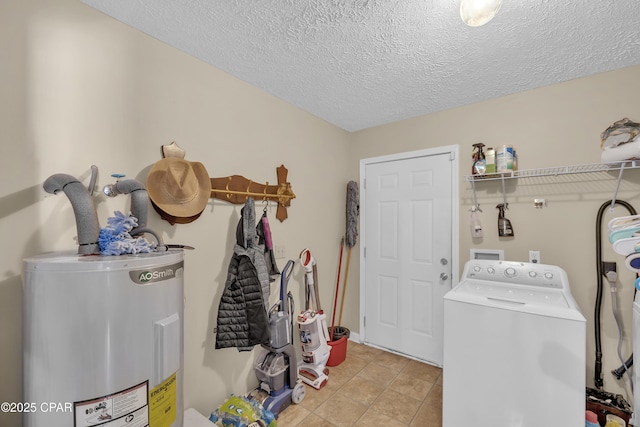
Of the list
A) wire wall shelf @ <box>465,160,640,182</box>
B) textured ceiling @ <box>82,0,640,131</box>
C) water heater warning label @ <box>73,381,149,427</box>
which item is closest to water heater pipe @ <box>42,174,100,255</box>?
water heater warning label @ <box>73,381,149,427</box>

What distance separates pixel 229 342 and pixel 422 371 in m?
1.82

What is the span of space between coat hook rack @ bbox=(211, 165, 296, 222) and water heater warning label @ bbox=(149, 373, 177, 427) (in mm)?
1153

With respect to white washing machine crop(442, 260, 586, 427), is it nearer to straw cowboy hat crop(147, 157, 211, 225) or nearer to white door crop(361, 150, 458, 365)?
white door crop(361, 150, 458, 365)

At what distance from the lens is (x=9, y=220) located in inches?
45.8

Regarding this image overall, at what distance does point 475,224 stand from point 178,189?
7.76 feet

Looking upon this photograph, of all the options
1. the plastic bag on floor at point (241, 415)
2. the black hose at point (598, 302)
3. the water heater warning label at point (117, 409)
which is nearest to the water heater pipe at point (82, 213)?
the water heater warning label at point (117, 409)

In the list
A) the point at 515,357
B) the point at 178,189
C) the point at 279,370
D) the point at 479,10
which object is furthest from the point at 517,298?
the point at 178,189

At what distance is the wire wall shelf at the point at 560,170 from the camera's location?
1.80 meters

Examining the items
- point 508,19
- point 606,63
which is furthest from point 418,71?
point 606,63

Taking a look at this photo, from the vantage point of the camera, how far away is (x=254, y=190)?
7.02 feet

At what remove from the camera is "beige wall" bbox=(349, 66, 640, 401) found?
6.23ft

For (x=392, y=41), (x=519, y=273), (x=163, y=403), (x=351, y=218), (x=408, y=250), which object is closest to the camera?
(x=163, y=403)

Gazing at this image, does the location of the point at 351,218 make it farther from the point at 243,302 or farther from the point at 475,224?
the point at 243,302

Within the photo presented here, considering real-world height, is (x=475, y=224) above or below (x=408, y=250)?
above
